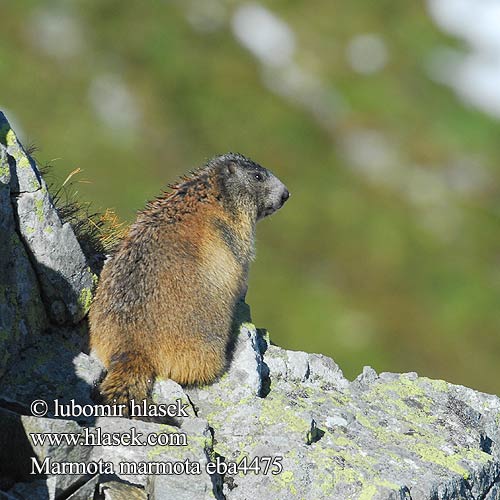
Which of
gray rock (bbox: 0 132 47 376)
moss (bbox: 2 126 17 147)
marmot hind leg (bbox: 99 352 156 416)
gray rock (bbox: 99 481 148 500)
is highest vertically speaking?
moss (bbox: 2 126 17 147)

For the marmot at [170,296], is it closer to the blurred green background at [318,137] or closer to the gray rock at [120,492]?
the gray rock at [120,492]

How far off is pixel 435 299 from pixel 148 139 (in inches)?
750

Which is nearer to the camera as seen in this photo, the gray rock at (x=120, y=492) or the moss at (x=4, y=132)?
the gray rock at (x=120, y=492)

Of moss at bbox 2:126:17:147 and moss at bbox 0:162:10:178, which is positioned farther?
moss at bbox 2:126:17:147

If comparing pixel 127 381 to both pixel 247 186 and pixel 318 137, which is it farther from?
pixel 318 137

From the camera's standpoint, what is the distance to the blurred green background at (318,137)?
36.9 meters

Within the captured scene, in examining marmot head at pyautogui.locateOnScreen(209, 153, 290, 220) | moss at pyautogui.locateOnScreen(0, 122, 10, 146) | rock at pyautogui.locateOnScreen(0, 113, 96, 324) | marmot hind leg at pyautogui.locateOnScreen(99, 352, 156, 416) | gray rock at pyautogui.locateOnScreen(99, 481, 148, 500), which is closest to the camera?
gray rock at pyautogui.locateOnScreen(99, 481, 148, 500)

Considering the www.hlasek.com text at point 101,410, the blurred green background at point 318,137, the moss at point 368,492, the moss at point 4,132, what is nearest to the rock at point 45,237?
the moss at point 4,132

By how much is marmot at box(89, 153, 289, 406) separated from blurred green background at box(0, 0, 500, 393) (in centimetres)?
1910

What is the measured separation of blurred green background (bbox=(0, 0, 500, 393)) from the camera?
36.9 m

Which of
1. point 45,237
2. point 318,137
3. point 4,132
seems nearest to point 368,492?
point 45,237

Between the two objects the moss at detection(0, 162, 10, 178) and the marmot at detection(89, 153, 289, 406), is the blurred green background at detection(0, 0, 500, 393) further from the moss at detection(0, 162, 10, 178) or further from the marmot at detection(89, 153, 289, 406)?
the moss at detection(0, 162, 10, 178)

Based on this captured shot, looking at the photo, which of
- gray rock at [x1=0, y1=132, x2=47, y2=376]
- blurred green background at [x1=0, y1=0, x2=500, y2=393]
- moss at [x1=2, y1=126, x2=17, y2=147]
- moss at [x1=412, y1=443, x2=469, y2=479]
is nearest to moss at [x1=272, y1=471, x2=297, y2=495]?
moss at [x1=412, y1=443, x2=469, y2=479]

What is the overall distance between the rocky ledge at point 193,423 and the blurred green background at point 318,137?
61.4 feet
